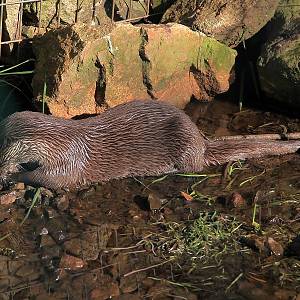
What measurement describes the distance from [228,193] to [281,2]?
2.10 meters

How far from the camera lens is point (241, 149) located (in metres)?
4.41

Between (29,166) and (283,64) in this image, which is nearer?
(29,166)

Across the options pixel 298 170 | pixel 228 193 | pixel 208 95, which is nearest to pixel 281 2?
pixel 208 95

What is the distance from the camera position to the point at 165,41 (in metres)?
4.93

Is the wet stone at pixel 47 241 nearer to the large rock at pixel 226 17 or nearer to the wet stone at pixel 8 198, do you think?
the wet stone at pixel 8 198

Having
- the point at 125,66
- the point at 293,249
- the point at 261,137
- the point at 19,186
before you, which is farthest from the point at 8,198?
the point at 261,137

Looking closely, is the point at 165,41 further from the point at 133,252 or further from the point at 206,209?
the point at 133,252

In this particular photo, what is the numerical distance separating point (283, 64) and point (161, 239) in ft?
6.63

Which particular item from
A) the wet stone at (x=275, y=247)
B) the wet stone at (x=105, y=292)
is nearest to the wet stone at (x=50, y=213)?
the wet stone at (x=105, y=292)

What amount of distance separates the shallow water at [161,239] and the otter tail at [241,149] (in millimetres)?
57

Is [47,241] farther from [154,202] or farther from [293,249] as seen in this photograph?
[293,249]

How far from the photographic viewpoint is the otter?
402 centimetres

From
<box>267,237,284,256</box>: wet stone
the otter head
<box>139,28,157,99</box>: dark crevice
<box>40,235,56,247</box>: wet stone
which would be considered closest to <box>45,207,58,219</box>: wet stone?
<box>40,235,56,247</box>: wet stone

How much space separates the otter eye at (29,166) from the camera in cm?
406
